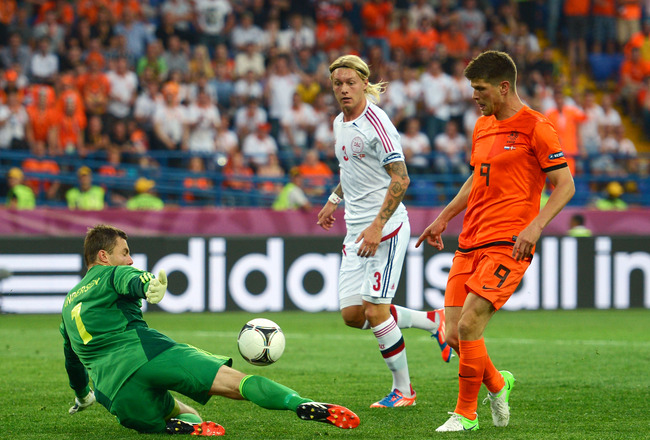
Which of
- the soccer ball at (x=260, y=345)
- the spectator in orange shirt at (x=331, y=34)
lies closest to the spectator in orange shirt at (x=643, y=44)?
the spectator in orange shirt at (x=331, y=34)

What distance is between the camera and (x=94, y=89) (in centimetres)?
1608

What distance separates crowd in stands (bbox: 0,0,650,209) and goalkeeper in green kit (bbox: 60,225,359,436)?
9.28 metres

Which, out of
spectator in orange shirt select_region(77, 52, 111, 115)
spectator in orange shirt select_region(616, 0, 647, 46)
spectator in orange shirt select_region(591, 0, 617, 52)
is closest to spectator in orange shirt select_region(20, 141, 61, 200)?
spectator in orange shirt select_region(77, 52, 111, 115)

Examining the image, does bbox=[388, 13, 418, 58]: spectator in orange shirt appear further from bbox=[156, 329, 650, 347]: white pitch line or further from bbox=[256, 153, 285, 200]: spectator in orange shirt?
bbox=[156, 329, 650, 347]: white pitch line

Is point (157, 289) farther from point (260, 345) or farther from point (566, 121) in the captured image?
point (566, 121)

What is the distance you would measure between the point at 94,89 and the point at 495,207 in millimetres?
11737

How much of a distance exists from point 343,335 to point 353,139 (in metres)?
5.05

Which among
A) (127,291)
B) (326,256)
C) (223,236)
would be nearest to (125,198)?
(223,236)

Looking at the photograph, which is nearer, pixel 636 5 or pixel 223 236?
pixel 223 236

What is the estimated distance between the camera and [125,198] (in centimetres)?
1539

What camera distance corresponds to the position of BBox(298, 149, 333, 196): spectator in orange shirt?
16328mm

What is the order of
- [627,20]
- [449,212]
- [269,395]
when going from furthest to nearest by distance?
1. [627,20]
2. [449,212]
3. [269,395]

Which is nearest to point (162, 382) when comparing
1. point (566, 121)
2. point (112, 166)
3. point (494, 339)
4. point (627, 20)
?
point (494, 339)

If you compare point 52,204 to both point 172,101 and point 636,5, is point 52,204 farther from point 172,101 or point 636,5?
point 636,5
